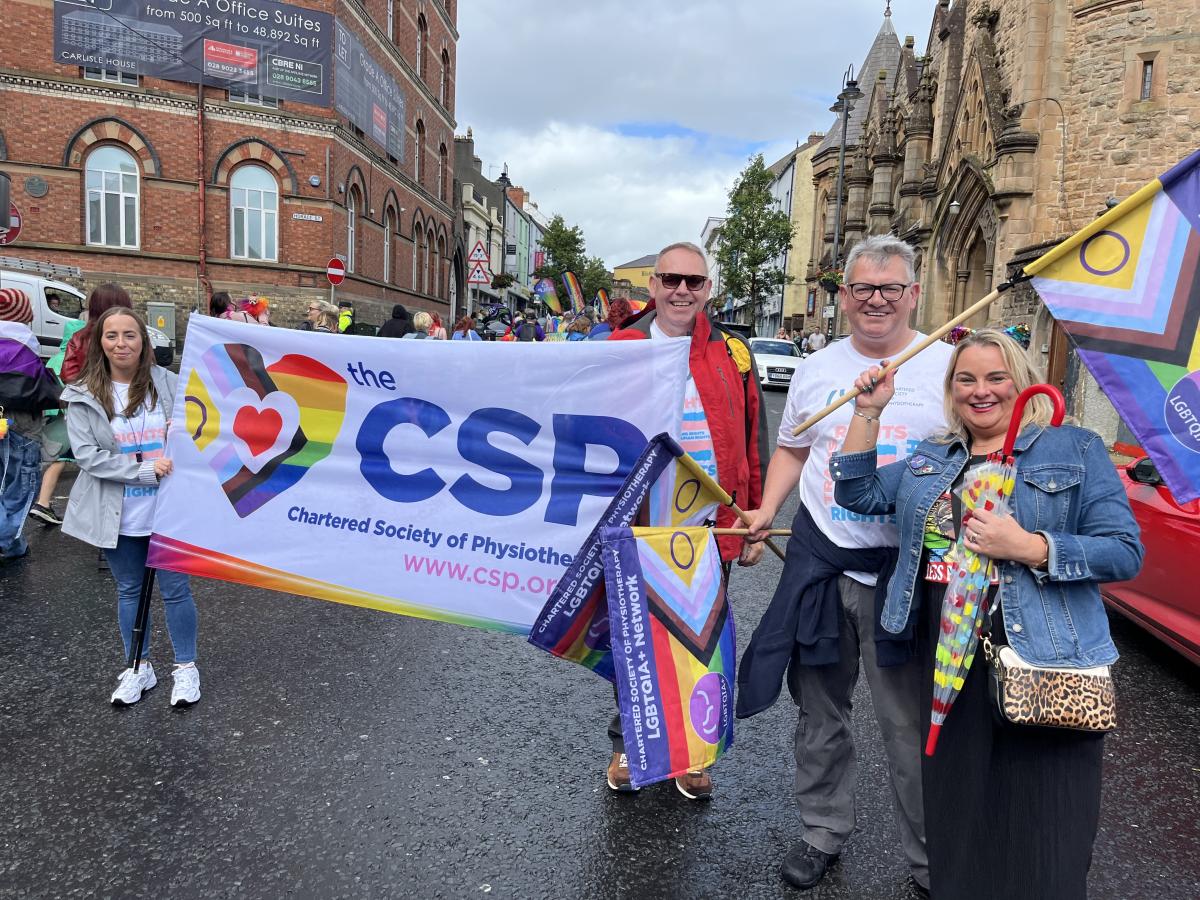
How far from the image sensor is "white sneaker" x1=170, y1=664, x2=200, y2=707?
388cm

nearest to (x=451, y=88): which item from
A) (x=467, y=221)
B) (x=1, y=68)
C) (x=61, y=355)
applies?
(x=467, y=221)

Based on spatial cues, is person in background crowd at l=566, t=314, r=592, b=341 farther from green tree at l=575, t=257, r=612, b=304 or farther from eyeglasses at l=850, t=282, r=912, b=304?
green tree at l=575, t=257, r=612, b=304

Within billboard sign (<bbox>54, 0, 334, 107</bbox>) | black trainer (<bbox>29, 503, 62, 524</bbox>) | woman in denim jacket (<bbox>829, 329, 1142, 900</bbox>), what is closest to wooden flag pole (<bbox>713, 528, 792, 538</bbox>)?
woman in denim jacket (<bbox>829, 329, 1142, 900</bbox>)

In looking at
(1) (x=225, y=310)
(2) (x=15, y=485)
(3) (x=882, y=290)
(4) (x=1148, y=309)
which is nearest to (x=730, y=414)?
(3) (x=882, y=290)

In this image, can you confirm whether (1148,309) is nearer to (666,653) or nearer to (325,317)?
(666,653)

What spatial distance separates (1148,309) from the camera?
2.39 m

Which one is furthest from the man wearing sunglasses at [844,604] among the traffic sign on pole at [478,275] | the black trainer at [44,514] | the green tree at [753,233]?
the green tree at [753,233]

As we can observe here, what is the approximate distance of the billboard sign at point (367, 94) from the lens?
24.3 meters

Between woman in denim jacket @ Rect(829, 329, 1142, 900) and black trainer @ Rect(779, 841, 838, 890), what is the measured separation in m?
0.51

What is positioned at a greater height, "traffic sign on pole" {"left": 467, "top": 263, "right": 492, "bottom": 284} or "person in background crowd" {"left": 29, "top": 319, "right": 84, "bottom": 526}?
"traffic sign on pole" {"left": 467, "top": 263, "right": 492, "bottom": 284}

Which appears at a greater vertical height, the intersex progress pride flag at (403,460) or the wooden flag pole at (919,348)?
the wooden flag pole at (919,348)

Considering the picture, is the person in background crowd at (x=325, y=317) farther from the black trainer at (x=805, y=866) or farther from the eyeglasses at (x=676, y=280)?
the black trainer at (x=805, y=866)

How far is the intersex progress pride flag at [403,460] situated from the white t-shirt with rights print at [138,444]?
4.4 inches

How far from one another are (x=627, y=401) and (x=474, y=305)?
50.8 metres
